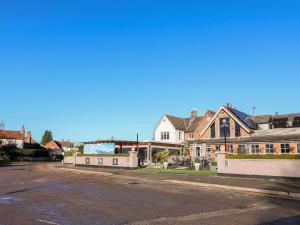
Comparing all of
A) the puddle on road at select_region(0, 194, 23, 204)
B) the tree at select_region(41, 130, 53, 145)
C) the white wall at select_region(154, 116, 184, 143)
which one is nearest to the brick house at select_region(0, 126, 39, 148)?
the tree at select_region(41, 130, 53, 145)

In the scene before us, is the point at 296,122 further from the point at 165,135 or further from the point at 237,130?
the point at 165,135

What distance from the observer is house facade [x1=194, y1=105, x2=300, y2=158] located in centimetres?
3784

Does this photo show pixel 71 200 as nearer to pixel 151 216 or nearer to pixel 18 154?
pixel 151 216

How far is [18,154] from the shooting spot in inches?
2921

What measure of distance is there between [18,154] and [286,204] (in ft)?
235

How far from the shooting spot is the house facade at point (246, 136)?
3784 cm

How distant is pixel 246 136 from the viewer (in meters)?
43.8

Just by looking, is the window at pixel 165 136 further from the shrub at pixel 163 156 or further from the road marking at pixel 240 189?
the road marking at pixel 240 189

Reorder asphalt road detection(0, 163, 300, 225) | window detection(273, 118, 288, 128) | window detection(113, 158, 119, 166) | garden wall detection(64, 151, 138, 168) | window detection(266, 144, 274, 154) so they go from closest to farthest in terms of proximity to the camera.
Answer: asphalt road detection(0, 163, 300, 225), garden wall detection(64, 151, 138, 168), window detection(113, 158, 119, 166), window detection(266, 144, 274, 154), window detection(273, 118, 288, 128)

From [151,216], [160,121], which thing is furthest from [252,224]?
[160,121]

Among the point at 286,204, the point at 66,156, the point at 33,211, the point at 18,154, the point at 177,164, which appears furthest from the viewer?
the point at 18,154

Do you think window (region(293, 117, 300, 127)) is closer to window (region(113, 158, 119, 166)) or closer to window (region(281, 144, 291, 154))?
window (region(281, 144, 291, 154))

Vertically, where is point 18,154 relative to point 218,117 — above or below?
below

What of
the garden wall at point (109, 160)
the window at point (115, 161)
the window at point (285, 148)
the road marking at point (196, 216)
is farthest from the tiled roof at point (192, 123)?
the road marking at point (196, 216)
